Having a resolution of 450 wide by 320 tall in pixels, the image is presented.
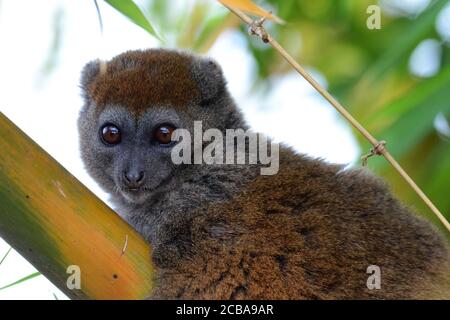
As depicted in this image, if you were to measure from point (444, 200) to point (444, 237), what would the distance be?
45.2 inches

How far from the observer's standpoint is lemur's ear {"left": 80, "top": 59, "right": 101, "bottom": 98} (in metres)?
6.23

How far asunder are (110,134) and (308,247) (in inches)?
68.5

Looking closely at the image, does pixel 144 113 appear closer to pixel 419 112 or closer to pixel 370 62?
pixel 419 112

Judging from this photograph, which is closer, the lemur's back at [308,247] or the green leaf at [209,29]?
the lemur's back at [308,247]

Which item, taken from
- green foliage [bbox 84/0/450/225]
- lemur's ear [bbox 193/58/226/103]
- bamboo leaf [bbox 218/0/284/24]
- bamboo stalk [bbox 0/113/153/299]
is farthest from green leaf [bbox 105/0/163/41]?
lemur's ear [bbox 193/58/226/103]

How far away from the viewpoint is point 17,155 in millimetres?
A: 3852

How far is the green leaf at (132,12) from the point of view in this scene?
3955mm

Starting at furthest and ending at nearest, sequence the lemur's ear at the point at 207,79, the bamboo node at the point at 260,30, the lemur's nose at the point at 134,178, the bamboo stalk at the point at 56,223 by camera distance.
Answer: the lemur's ear at the point at 207,79, the lemur's nose at the point at 134,178, the bamboo node at the point at 260,30, the bamboo stalk at the point at 56,223

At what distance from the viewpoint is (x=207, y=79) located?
591cm

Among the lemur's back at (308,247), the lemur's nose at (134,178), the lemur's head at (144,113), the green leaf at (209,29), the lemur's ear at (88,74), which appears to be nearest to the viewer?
the lemur's back at (308,247)

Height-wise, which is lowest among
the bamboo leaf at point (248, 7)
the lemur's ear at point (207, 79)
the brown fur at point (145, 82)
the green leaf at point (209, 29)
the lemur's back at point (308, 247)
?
the lemur's back at point (308, 247)

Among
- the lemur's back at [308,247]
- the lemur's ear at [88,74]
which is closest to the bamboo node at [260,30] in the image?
the lemur's back at [308,247]

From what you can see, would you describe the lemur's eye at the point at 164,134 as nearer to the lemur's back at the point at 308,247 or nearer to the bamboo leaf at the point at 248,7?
the lemur's back at the point at 308,247

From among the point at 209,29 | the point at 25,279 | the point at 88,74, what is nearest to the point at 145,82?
the point at 88,74
